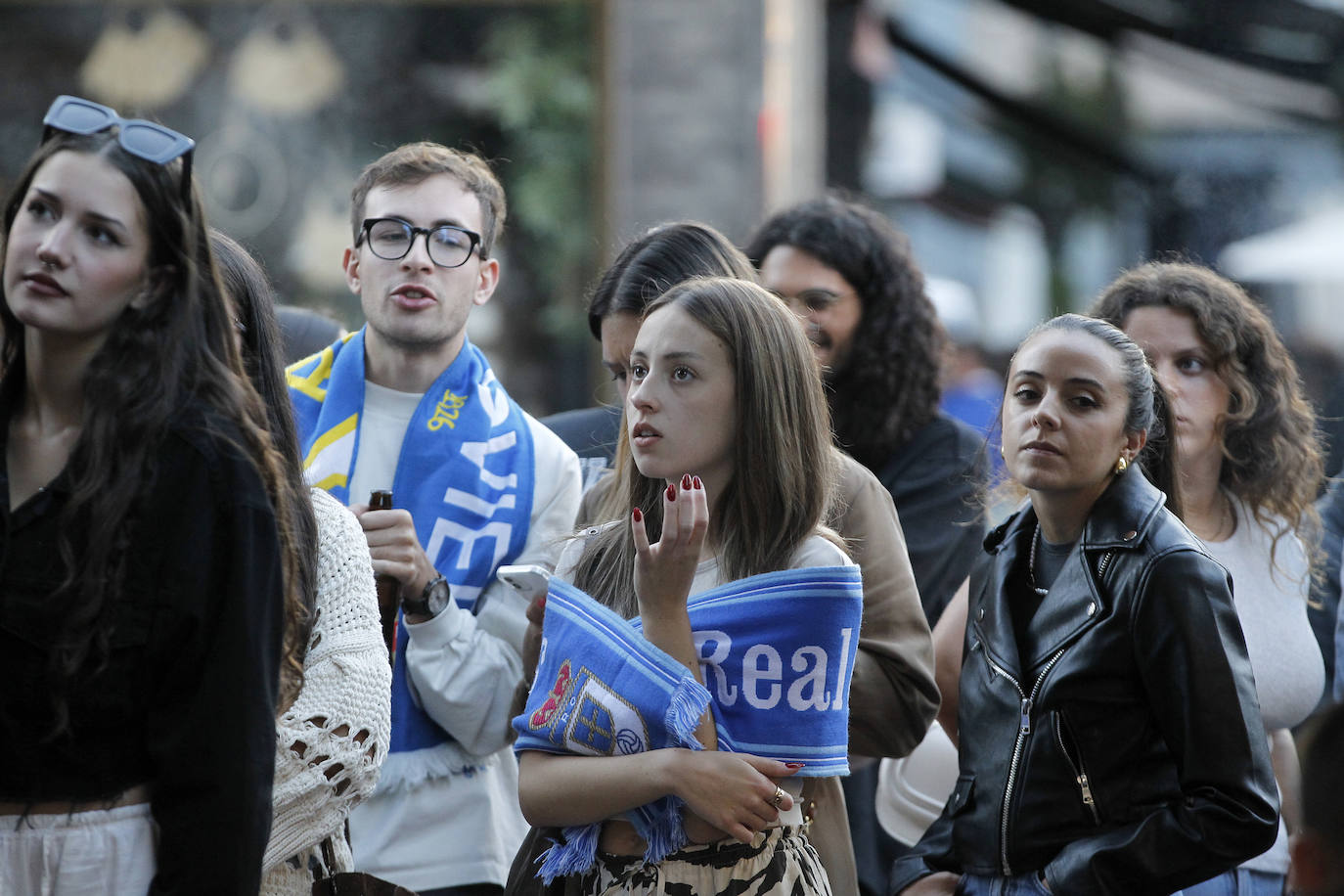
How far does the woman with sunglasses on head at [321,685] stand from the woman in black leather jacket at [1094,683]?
1.01 metres

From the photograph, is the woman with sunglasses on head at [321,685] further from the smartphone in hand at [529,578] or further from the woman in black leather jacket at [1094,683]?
the woman in black leather jacket at [1094,683]

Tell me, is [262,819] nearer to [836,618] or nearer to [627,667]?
[627,667]

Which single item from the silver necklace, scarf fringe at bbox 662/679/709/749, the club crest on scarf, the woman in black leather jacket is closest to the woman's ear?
the woman in black leather jacket

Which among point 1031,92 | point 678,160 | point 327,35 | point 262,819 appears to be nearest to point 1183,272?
point 262,819

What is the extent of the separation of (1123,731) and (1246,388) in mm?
1094

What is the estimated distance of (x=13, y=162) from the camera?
771 centimetres

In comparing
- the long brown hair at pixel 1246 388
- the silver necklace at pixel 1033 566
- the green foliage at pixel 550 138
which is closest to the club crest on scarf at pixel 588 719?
the silver necklace at pixel 1033 566

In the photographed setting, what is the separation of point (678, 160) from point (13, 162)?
3.34 meters

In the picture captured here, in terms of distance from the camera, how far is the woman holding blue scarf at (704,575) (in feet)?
7.94

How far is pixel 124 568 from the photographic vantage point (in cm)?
201

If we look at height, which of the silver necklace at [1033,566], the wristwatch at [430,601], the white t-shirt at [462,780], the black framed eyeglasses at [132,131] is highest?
the black framed eyeglasses at [132,131]

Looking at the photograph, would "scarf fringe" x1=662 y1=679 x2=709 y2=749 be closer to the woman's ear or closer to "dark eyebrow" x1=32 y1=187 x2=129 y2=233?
the woman's ear

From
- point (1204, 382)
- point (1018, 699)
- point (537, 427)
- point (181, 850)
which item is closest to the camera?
point (181, 850)

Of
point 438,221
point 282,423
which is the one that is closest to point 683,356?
point 282,423
